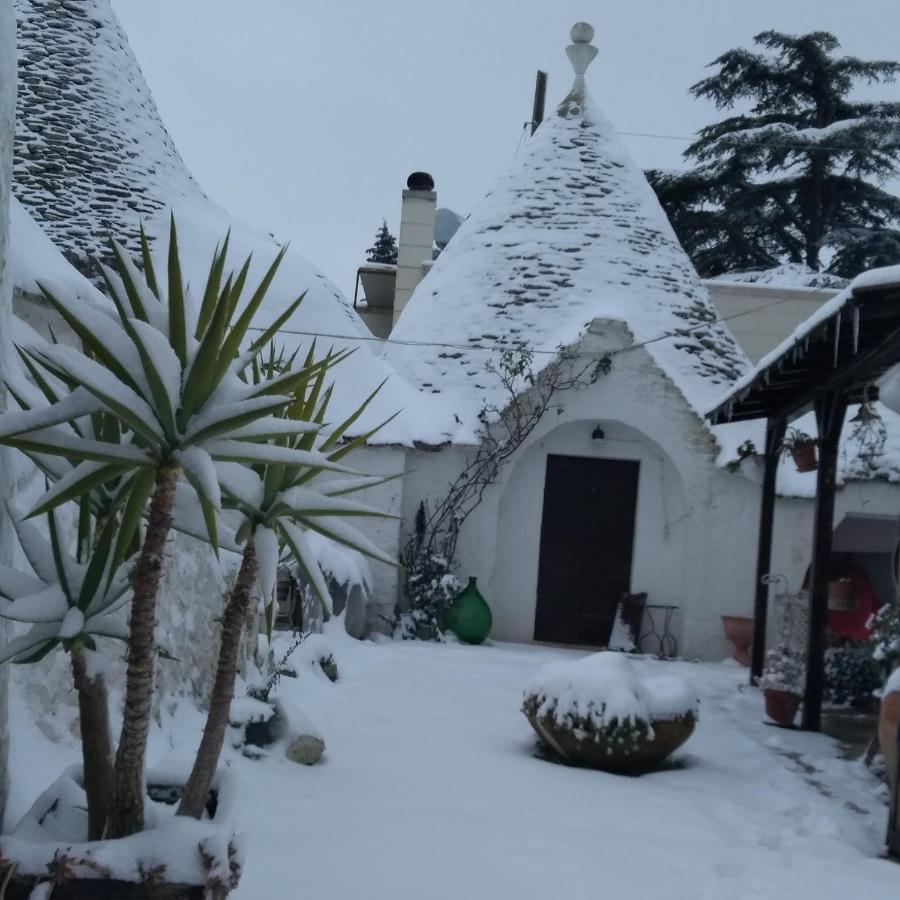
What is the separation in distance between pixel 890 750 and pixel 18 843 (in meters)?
3.66

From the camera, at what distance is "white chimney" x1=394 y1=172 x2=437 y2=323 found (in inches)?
583

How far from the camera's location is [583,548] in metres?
10.6

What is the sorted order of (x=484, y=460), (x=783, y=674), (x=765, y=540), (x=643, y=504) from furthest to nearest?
(x=643, y=504), (x=484, y=460), (x=765, y=540), (x=783, y=674)

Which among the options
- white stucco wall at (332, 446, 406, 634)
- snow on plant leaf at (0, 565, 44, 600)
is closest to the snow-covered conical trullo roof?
white stucco wall at (332, 446, 406, 634)

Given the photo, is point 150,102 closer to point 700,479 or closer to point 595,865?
point 700,479

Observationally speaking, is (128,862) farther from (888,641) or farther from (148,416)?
Result: (888,641)

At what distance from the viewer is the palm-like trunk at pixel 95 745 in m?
2.25

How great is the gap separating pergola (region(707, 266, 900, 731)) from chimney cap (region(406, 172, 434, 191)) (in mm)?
7959

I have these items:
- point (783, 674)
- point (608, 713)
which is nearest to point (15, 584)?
point (608, 713)

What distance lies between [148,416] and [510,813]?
266 centimetres

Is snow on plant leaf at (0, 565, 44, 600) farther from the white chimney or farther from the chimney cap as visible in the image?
the chimney cap

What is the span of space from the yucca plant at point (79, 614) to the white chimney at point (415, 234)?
503 inches

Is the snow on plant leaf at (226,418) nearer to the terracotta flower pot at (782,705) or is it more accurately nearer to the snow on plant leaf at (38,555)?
the snow on plant leaf at (38,555)

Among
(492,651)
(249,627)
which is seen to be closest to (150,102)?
(492,651)
